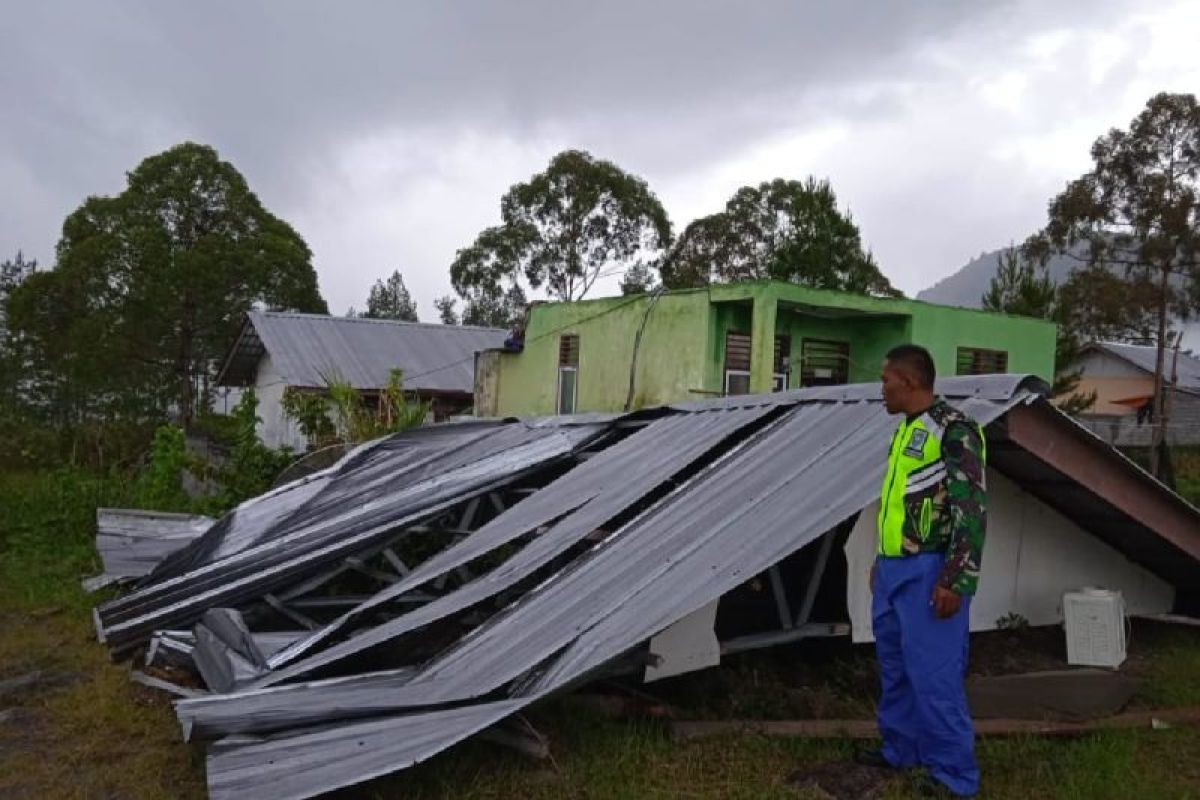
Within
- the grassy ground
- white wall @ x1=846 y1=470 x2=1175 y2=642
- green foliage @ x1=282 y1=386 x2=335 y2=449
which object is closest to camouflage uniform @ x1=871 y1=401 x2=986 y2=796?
the grassy ground

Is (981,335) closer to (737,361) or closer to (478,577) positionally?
(737,361)

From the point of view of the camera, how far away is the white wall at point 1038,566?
6059 mm

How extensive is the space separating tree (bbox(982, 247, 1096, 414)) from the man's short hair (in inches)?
740

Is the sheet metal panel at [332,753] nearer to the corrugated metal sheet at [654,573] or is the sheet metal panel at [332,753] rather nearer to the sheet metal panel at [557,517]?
the corrugated metal sheet at [654,573]

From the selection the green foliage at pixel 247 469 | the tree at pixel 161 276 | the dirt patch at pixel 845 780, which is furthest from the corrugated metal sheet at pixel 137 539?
the tree at pixel 161 276

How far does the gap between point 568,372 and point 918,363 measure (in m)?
16.4

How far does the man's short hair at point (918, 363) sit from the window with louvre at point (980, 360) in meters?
16.6

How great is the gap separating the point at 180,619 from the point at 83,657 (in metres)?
0.96

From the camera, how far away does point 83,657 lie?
19.7 ft

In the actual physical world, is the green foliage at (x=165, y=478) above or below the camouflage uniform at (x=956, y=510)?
below

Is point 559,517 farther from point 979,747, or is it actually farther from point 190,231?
point 190,231

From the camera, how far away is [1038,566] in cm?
630

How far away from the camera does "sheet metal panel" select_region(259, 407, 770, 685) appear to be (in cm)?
452

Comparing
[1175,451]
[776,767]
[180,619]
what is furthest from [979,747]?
[1175,451]
